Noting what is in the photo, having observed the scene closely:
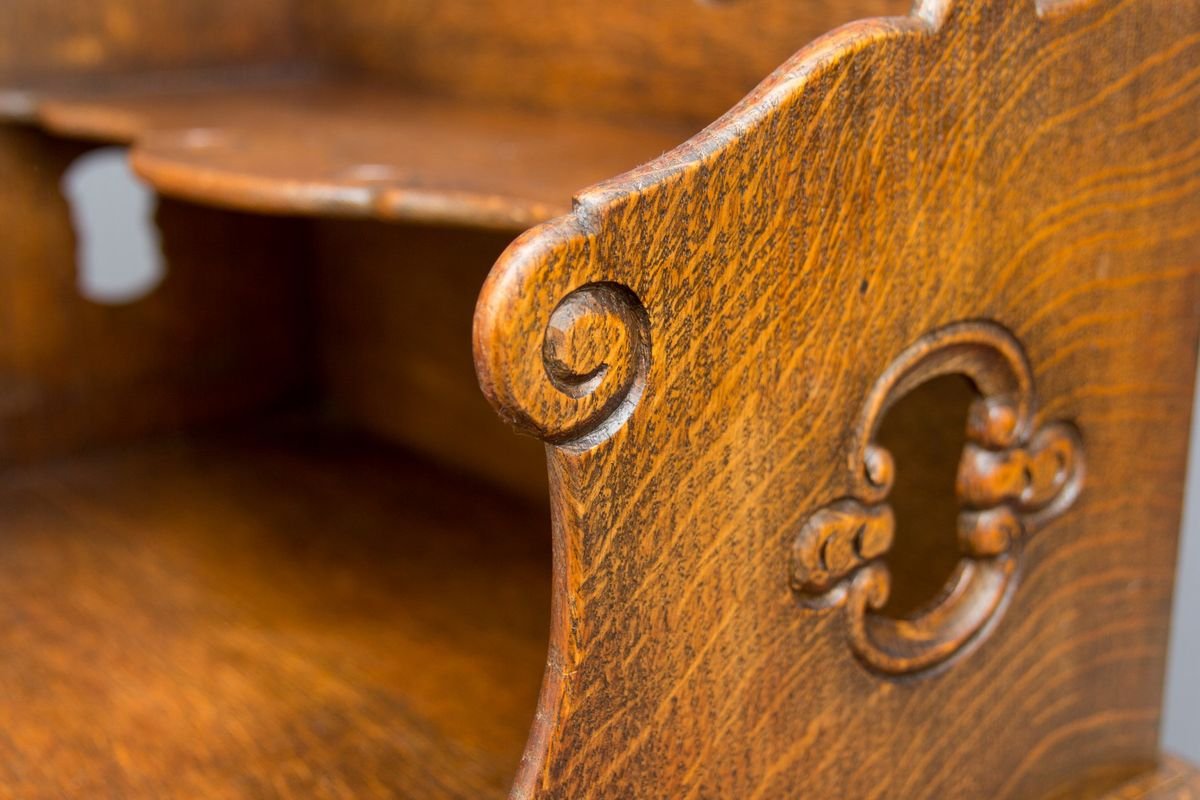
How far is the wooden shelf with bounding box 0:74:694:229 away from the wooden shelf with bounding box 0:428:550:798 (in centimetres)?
41

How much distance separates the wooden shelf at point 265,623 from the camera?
102 cm

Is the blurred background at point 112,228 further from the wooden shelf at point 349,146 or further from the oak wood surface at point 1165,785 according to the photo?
the oak wood surface at point 1165,785

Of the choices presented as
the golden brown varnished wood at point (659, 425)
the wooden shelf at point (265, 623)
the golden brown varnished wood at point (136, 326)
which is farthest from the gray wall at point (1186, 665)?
the golden brown varnished wood at point (136, 326)

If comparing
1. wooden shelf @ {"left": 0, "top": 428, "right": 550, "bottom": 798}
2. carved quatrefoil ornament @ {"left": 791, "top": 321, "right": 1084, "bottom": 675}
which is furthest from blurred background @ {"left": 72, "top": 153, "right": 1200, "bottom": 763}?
carved quatrefoil ornament @ {"left": 791, "top": 321, "right": 1084, "bottom": 675}

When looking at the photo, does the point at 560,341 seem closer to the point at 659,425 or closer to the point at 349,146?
the point at 659,425

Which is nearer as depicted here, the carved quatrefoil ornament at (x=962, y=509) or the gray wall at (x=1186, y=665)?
the carved quatrefoil ornament at (x=962, y=509)

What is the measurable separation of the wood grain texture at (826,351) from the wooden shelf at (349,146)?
0.76 ft

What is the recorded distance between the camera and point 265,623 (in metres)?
1.24

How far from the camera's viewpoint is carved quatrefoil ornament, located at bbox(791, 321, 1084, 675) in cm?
69

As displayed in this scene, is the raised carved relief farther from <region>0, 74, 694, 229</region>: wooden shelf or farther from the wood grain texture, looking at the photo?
<region>0, 74, 694, 229</region>: wooden shelf

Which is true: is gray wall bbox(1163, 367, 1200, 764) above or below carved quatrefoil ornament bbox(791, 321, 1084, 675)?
above

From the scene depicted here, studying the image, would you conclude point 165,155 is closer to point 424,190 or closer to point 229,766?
point 424,190

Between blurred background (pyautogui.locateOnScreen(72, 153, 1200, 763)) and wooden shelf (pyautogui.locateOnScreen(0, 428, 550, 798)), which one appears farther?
blurred background (pyautogui.locateOnScreen(72, 153, 1200, 763))

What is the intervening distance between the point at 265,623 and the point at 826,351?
0.75 meters
